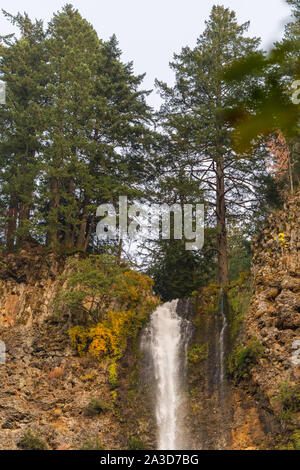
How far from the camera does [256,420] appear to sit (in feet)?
45.8

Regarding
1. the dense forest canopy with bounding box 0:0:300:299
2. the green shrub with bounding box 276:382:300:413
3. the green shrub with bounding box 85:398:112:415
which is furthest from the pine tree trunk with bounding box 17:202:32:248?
the green shrub with bounding box 276:382:300:413

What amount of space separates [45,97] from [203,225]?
1257 centimetres

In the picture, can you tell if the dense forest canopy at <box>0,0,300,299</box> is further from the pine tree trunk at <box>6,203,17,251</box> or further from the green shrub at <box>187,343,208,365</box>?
the green shrub at <box>187,343,208,365</box>

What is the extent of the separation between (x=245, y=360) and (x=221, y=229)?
375 inches

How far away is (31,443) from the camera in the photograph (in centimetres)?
1434

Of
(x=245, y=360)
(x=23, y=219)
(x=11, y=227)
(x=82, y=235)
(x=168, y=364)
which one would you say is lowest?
(x=168, y=364)

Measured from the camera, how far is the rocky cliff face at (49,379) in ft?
50.1

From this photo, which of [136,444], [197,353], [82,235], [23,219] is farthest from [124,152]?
[136,444]

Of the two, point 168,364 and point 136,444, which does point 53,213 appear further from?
point 136,444

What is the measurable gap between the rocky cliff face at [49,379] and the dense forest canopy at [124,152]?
98.1 inches

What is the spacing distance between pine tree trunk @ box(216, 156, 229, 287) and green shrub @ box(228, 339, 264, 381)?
6191mm

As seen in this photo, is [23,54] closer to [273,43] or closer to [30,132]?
[30,132]

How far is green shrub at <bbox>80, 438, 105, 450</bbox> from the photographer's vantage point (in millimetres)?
14298

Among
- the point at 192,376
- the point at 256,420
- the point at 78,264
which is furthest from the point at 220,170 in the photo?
the point at 256,420
